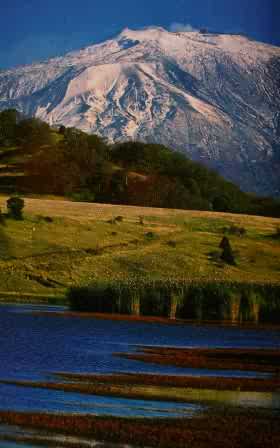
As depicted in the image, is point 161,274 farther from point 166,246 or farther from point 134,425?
point 134,425

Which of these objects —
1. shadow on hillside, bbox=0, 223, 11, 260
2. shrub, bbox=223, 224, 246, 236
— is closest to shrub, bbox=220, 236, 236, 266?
shrub, bbox=223, 224, 246, 236

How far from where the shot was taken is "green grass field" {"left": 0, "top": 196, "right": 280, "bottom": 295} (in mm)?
84000

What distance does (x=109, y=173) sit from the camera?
16112cm

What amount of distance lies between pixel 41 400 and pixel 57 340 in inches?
661

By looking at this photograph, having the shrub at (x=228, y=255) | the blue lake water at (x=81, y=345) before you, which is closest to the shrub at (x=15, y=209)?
the shrub at (x=228, y=255)

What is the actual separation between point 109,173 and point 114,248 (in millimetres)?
66064

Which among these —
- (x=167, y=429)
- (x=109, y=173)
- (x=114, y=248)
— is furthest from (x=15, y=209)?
(x=167, y=429)

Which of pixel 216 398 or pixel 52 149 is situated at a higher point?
pixel 52 149

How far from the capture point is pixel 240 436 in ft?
75.8

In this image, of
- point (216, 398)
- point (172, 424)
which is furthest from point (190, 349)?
point (172, 424)

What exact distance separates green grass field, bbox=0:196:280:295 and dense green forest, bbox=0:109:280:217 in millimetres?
28434

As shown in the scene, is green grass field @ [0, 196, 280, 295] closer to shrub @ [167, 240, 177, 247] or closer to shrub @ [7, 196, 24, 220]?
shrub @ [167, 240, 177, 247]

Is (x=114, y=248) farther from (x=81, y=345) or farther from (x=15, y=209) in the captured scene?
(x=81, y=345)

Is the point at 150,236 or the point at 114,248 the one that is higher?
the point at 150,236
